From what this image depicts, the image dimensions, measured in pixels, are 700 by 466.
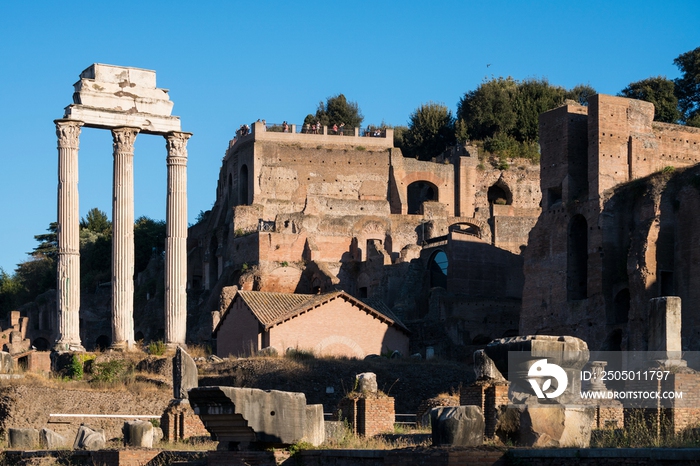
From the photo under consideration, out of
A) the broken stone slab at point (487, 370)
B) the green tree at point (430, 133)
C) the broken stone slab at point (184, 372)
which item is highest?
the green tree at point (430, 133)

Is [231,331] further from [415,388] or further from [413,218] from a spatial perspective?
[413,218]

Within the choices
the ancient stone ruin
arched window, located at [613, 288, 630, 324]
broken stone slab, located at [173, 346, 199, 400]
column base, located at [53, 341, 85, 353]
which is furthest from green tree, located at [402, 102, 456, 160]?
the ancient stone ruin

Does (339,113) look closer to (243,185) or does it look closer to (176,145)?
(243,185)

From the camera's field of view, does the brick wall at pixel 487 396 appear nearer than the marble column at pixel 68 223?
Yes

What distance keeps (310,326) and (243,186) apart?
24.8 m

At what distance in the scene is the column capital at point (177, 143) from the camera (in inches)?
1479

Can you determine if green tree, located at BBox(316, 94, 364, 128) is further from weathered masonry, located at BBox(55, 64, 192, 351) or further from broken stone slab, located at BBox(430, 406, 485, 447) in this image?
broken stone slab, located at BBox(430, 406, 485, 447)

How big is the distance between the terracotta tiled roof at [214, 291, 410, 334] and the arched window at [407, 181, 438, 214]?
24.1 m

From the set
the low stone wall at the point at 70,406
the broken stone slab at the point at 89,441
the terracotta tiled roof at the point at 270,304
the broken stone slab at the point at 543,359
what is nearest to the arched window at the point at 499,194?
the terracotta tiled roof at the point at 270,304

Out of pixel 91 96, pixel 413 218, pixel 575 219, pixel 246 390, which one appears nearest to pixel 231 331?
pixel 91 96

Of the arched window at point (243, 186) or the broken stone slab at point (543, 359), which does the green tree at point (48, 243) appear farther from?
the broken stone slab at point (543, 359)

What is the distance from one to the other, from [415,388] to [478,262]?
1892 centimetres

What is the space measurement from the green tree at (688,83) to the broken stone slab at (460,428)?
2069 inches

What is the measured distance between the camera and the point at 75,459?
17297 mm
